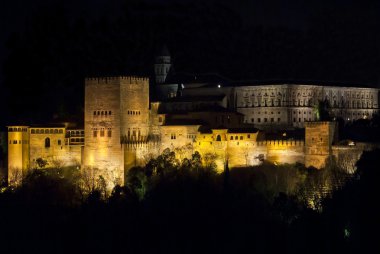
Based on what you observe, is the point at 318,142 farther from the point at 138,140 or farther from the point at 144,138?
the point at 138,140

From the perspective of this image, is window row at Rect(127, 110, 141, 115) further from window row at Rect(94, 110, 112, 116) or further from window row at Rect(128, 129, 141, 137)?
window row at Rect(94, 110, 112, 116)

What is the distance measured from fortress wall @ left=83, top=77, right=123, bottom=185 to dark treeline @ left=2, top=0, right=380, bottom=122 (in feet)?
19.8

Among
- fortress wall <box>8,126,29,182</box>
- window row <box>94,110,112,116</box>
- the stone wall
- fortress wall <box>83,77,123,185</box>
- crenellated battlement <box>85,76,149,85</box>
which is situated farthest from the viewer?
fortress wall <box>8,126,29,182</box>

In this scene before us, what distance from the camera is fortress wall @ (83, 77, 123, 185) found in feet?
220

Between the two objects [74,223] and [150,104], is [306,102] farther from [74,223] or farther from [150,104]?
[74,223]

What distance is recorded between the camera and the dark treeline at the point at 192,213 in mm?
54031

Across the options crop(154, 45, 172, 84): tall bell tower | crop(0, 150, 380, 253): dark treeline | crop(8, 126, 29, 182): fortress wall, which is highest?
crop(154, 45, 172, 84): tall bell tower

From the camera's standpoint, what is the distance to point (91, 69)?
8325 cm

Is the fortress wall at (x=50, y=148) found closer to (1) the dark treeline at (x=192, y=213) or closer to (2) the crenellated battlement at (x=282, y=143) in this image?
(1) the dark treeline at (x=192, y=213)

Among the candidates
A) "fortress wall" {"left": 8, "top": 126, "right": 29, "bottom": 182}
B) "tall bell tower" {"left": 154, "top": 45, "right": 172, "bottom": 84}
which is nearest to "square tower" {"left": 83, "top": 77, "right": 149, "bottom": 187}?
"fortress wall" {"left": 8, "top": 126, "right": 29, "bottom": 182}

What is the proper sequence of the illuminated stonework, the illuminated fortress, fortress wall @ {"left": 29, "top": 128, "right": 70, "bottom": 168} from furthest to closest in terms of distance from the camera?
fortress wall @ {"left": 29, "top": 128, "right": 70, "bottom": 168}
the illuminated stonework
the illuminated fortress

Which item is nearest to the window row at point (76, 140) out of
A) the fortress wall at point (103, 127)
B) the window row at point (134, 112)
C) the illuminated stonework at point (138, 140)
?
the illuminated stonework at point (138, 140)

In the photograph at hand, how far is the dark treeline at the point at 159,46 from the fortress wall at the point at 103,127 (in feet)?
19.8

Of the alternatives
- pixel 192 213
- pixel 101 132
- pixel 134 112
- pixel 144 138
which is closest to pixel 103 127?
pixel 101 132
